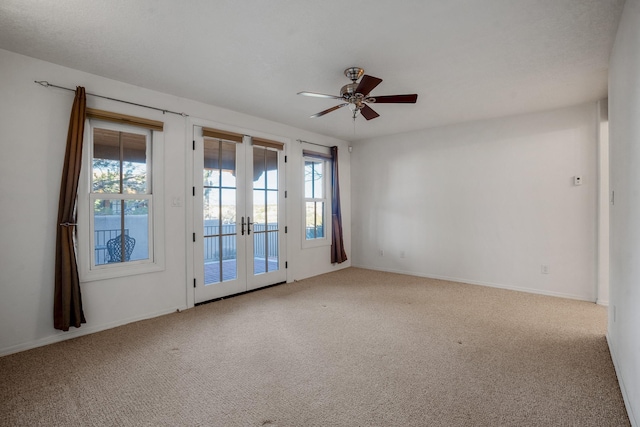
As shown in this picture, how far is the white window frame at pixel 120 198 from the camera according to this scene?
3.12 meters

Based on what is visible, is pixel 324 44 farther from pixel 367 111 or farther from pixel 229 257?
pixel 229 257

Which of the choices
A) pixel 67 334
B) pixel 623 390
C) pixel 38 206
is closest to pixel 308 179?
pixel 38 206

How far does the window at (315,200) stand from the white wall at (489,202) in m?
0.87

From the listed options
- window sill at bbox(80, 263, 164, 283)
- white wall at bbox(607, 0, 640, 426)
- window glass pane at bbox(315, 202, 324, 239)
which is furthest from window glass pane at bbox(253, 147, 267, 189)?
white wall at bbox(607, 0, 640, 426)

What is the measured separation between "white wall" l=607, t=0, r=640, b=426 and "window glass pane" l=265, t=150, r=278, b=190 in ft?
13.0

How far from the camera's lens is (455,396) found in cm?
207

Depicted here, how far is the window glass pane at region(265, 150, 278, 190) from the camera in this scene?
4.89 metres

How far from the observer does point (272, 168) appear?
495 centimetres

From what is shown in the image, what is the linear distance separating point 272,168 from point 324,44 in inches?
101

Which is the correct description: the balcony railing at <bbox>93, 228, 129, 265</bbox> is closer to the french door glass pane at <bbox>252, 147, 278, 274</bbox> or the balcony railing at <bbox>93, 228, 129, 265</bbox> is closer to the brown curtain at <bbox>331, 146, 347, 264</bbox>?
the french door glass pane at <bbox>252, 147, 278, 274</bbox>

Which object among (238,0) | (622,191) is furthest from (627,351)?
(238,0)

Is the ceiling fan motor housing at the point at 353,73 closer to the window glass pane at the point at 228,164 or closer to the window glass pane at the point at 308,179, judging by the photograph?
the window glass pane at the point at 228,164

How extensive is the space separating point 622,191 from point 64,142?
4679mm

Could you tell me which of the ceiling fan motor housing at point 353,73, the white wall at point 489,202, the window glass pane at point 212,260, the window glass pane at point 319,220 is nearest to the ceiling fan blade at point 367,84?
the ceiling fan motor housing at point 353,73
